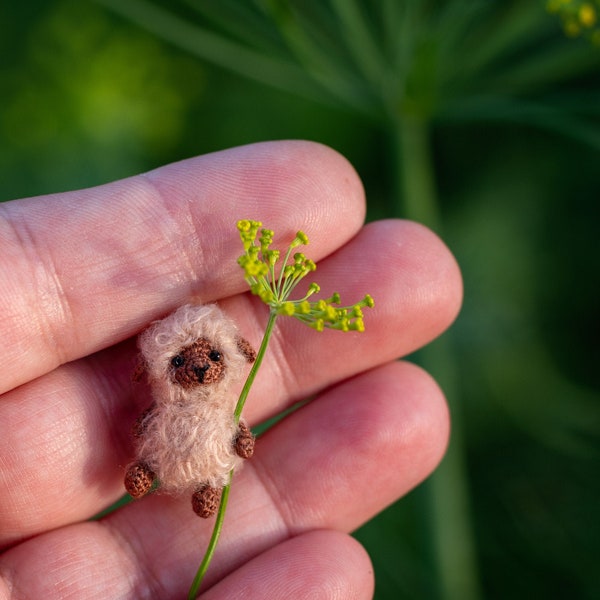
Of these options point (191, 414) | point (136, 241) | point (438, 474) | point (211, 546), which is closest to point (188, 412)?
point (191, 414)

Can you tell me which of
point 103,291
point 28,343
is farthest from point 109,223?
point 28,343

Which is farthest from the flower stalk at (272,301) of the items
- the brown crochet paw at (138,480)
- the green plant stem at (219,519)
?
the brown crochet paw at (138,480)

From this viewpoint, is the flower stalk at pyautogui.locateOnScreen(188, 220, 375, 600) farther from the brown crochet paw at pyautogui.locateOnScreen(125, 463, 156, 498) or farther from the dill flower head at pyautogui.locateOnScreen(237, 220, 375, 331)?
the brown crochet paw at pyautogui.locateOnScreen(125, 463, 156, 498)

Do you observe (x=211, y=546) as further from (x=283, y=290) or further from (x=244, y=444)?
(x=283, y=290)

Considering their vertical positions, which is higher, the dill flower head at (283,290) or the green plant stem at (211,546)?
the dill flower head at (283,290)

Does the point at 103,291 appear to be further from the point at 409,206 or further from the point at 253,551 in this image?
the point at 409,206

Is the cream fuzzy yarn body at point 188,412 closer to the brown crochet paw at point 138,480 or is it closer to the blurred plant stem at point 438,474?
the brown crochet paw at point 138,480
